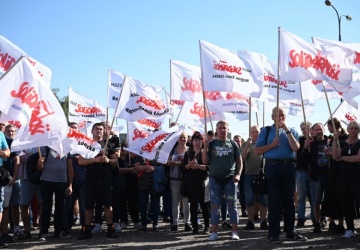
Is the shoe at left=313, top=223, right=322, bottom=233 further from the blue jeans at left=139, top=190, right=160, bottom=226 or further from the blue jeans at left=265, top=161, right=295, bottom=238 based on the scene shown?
the blue jeans at left=139, top=190, right=160, bottom=226

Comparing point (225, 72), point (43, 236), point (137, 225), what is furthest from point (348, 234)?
point (43, 236)

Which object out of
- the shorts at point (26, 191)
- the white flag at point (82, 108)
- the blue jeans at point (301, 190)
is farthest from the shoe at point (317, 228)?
the white flag at point (82, 108)

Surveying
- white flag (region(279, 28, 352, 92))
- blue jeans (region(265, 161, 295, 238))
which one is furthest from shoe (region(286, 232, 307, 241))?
white flag (region(279, 28, 352, 92))

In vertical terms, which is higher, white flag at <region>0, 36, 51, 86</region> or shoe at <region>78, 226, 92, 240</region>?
white flag at <region>0, 36, 51, 86</region>

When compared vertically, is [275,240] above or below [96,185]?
below

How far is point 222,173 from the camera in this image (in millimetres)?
A: 9508

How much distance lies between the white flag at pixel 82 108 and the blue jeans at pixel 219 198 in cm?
750

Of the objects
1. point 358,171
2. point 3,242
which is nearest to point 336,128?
point 358,171

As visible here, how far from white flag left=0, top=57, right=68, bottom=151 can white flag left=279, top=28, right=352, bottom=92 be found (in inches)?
159

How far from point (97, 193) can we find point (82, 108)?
670 cm

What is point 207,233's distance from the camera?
419 inches

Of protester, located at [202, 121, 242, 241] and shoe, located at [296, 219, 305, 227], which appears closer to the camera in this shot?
protester, located at [202, 121, 242, 241]

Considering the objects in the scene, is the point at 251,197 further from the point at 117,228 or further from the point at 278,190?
the point at 117,228

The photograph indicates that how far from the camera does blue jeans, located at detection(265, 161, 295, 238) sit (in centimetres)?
898
